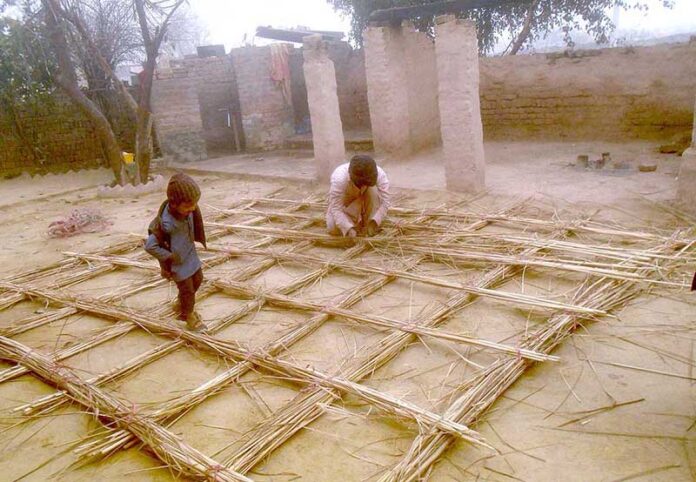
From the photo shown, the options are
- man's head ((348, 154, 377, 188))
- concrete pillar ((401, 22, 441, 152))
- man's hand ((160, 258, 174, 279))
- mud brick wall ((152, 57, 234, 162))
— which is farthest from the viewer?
mud brick wall ((152, 57, 234, 162))

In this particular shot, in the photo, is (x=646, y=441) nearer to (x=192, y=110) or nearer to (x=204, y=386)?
(x=204, y=386)

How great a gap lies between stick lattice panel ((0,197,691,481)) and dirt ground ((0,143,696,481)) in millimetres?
30

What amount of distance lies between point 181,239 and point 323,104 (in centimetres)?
461

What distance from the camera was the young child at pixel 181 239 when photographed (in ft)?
10.4

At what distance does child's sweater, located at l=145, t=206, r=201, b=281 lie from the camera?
3.21 metres

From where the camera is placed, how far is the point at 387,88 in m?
8.54

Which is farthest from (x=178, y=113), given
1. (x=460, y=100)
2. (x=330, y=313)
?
(x=330, y=313)

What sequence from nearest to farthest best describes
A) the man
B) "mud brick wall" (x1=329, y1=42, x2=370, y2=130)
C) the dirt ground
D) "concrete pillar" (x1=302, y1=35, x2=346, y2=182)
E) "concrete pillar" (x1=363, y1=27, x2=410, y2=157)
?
the dirt ground < the man < "concrete pillar" (x1=302, y1=35, x2=346, y2=182) < "concrete pillar" (x1=363, y1=27, x2=410, y2=157) < "mud brick wall" (x1=329, y1=42, x2=370, y2=130)

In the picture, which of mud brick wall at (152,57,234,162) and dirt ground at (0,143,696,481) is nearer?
dirt ground at (0,143,696,481)

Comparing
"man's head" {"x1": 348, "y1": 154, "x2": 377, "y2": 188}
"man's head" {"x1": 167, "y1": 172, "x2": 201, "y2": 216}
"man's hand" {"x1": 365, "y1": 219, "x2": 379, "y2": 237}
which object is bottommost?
"man's hand" {"x1": 365, "y1": 219, "x2": 379, "y2": 237}

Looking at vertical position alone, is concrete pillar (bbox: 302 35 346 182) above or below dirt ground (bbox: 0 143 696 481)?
above

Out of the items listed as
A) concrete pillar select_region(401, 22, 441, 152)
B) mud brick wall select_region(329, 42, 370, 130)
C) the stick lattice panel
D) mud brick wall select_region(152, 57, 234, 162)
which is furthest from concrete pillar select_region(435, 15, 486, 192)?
mud brick wall select_region(152, 57, 234, 162)

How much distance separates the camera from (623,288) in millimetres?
3430

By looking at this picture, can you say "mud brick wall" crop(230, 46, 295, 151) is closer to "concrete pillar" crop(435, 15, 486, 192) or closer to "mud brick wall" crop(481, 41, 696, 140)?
"mud brick wall" crop(481, 41, 696, 140)
